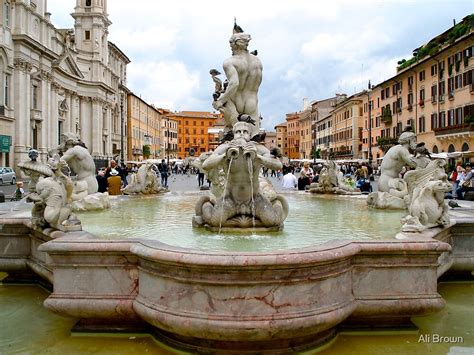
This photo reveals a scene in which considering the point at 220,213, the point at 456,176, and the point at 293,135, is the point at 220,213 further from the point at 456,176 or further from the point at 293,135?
the point at 293,135

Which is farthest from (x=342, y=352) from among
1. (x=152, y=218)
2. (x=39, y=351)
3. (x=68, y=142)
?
(x=68, y=142)

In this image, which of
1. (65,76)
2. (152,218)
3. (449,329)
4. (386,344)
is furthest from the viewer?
(65,76)

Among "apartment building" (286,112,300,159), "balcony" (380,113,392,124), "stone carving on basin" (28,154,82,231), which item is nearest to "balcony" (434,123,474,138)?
"balcony" (380,113,392,124)

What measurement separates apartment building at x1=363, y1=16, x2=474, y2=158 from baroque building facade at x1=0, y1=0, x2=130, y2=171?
28.0 m

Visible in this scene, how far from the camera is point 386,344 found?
15.0ft

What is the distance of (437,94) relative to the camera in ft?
148

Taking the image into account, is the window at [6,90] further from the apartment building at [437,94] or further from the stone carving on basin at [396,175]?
the stone carving on basin at [396,175]

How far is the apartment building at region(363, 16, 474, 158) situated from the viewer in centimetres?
3897

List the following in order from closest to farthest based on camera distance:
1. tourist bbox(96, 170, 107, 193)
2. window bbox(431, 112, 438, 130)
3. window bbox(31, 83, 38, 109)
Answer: tourist bbox(96, 170, 107, 193)
window bbox(431, 112, 438, 130)
window bbox(31, 83, 38, 109)

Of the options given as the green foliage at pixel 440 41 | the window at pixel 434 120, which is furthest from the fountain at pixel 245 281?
the window at pixel 434 120

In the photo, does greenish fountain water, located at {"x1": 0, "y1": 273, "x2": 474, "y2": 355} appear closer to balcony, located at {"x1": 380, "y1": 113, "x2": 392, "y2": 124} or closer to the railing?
the railing

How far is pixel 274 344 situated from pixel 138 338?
1.33 metres

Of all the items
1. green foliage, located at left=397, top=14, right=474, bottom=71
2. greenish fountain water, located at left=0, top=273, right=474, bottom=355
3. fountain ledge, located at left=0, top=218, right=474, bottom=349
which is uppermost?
green foliage, located at left=397, top=14, right=474, bottom=71

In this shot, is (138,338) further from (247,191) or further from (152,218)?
(152,218)
